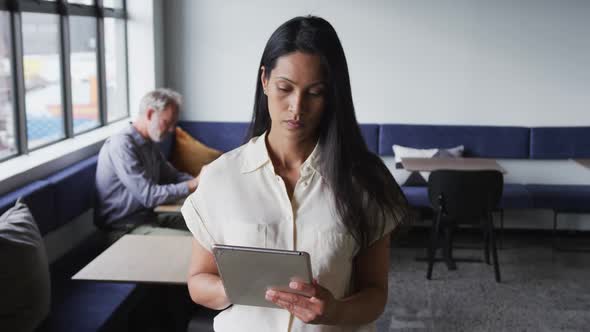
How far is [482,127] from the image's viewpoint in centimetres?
640

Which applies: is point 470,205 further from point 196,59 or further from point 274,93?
point 274,93

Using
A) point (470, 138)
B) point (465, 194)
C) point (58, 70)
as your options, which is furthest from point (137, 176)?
point (470, 138)

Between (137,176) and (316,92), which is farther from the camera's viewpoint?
(137,176)

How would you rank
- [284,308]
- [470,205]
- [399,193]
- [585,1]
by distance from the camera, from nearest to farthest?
[284,308] → [399,193] → [470,205] → [585,1]

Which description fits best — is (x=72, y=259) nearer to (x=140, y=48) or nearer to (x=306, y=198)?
(x=140, y=48)

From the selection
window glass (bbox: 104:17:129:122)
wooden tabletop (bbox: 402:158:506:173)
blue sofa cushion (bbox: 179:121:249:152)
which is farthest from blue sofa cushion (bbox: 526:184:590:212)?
window glass (bbox: 104:17:129:122)

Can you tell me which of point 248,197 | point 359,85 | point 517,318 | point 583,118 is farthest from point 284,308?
point 583,118

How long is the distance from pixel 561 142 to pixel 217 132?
305cm

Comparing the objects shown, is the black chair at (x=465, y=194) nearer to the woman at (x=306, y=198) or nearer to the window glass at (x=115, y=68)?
the window glass at (x=115, y=68)

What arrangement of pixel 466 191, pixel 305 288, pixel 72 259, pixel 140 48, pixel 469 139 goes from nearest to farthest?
pixel 305 288 → pixel 72 259 → pixel 466 191 → pixel 140 48 → pixel 469 139

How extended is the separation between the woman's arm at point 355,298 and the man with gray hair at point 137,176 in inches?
111

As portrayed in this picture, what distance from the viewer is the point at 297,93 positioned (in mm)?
1505

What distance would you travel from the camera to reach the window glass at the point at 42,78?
440cm

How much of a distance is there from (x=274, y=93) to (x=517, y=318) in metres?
3.48
